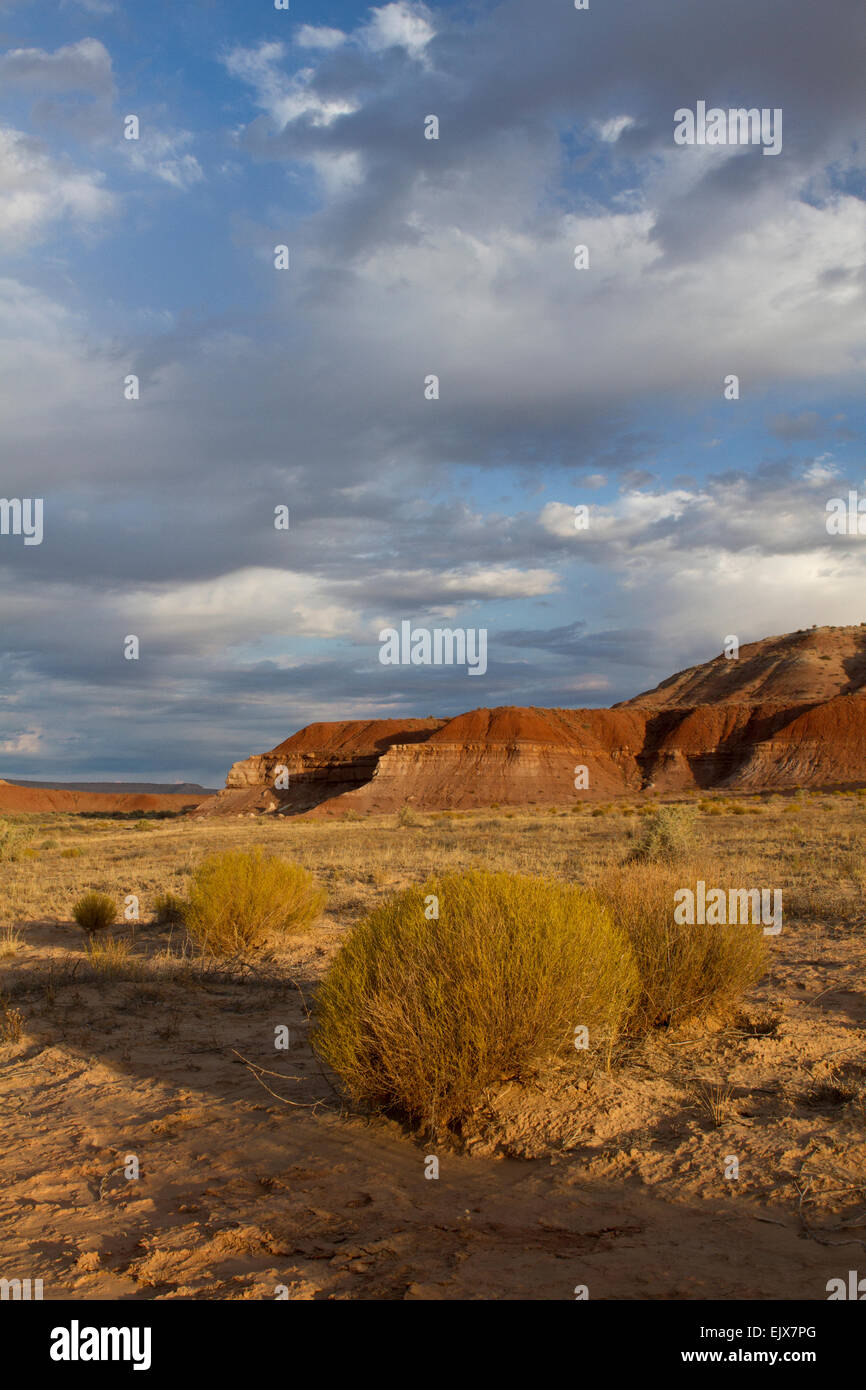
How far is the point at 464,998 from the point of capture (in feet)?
16.3

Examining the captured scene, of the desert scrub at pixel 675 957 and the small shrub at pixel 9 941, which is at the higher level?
the desert scrub at pixel 675 957

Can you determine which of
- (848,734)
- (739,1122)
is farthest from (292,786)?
(739,1122)

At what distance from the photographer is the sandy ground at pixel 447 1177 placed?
3.44 m

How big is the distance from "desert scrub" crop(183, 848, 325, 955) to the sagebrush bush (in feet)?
6.04

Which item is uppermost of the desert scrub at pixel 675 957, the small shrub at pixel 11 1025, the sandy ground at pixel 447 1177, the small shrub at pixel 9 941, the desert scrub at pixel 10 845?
the desert scrub at pixel 675 957

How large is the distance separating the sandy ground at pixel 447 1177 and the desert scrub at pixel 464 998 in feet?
0.72

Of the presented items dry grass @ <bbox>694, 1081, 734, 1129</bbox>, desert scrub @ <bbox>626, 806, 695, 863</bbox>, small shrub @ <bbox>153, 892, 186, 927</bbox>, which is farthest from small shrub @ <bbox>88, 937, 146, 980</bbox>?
desert scrub @ <bbox>626, 806, 695, 863</bbox>

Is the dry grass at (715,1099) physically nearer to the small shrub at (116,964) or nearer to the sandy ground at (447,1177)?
the sandy ground at (447,1177)

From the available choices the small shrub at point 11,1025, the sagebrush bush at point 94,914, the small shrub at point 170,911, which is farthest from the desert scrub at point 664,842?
the small shrub at point 11,1025

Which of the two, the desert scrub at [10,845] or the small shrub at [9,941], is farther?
the desert scrub at [10,845]

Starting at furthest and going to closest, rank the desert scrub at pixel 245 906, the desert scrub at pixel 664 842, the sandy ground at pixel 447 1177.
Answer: the desert scrub at pixel 664 842
the desert scrub at pixel 245 906
the sandy ground at pixel 447 1177

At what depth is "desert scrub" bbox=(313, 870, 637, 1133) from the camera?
4918 mm

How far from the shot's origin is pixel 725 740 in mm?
63812
